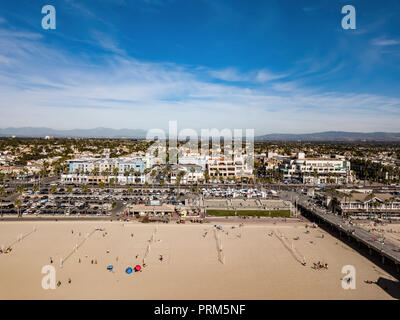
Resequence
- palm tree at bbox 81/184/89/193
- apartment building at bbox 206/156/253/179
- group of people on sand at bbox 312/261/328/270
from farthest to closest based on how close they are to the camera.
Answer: apartment building at bbox 206/156/253/179 → palm tree at bbox 81/184/89/193 → group of people on sand at bbox 312/261/328/270

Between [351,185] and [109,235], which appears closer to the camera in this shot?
[109,235]

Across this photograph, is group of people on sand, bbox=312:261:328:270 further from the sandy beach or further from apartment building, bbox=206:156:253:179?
apartment building, bbox=206:156:253:179

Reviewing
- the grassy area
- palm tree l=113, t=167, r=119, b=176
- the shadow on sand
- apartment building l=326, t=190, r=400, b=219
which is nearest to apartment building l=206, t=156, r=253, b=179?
palm tree l=113, t=167, r=119, b=176

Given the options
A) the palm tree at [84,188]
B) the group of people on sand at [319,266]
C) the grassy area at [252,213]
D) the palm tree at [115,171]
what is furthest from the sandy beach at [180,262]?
the palm tree at [115,171]

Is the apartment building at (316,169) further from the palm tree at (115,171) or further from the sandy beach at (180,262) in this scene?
the palm tree at (115,171)

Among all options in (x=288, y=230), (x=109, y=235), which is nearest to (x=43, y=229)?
(x=109, y=235)

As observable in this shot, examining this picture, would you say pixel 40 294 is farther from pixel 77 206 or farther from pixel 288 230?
pixel 288 230
